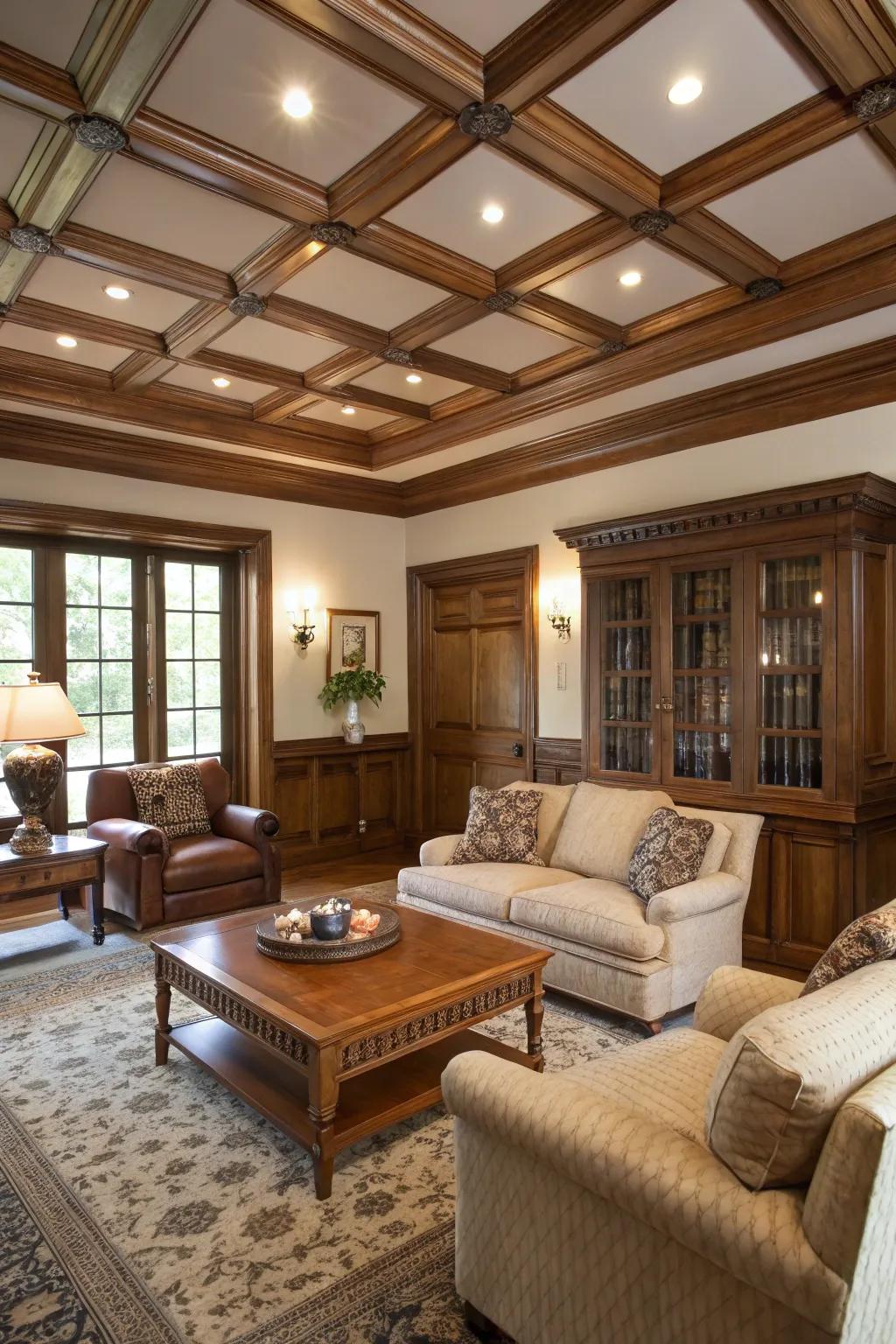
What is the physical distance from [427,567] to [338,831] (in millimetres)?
2201

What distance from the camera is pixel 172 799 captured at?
529 cm

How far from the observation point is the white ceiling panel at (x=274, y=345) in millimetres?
4137

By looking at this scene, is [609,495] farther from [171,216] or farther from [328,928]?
[328,928]

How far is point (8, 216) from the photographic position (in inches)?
123

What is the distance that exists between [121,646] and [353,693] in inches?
66.5

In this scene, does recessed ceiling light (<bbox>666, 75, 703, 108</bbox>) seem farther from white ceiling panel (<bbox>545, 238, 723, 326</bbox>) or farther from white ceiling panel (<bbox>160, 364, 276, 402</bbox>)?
white ceiling panel (<bbox>160, 364, 276, 402</bbox>)

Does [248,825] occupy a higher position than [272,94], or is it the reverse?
[272,94]

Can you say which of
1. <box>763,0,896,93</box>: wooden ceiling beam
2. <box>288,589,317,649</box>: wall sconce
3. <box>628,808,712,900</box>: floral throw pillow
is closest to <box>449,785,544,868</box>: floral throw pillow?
<box>628,808,712,900</box>: floral throw pillow

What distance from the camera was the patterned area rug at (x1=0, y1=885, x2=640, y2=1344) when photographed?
1924 millimetres

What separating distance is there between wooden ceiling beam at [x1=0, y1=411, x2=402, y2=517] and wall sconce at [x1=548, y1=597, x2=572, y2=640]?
1.91 m

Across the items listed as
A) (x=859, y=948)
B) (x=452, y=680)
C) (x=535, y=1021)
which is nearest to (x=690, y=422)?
(x=452, y=680)

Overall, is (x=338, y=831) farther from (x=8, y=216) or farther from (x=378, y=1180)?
(x=8, y=216)

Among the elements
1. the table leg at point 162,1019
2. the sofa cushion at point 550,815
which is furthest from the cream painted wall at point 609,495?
the table leg at point 162,1019

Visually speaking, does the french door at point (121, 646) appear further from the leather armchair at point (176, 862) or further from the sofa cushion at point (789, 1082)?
the sofa cushion at point (789, 1082)
